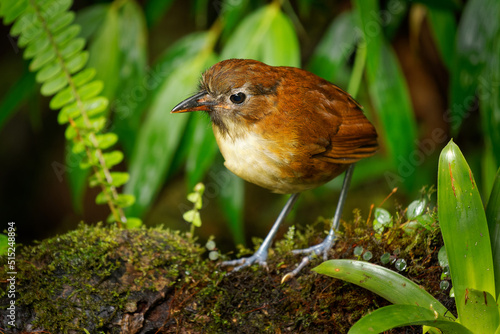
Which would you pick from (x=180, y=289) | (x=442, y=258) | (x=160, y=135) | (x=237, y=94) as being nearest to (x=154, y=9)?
(x=160, y=135)

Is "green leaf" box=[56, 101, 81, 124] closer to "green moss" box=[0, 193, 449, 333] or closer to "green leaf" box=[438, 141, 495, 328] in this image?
"green moss" box=[0, 193, 449, 333]

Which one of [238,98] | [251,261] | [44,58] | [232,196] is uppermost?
[44,58]

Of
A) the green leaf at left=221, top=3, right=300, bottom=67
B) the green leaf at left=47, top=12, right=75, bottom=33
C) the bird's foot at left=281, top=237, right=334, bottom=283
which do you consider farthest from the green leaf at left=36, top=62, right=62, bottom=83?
the bird's foot at left=281, top=237, right=334, bottom=283

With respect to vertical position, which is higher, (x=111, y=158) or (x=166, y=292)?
(x=111, y=158)

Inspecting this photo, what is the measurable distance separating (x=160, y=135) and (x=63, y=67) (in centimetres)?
82

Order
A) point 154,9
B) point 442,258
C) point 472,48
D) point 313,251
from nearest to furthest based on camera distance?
point 442,258 → point 313,251 → point 472,48 → point 154,9

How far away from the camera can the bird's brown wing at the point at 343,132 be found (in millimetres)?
1750

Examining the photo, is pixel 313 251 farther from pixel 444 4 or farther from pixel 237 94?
pixel 444 4

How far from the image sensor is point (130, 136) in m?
3.09

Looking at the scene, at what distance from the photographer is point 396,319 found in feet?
3.93

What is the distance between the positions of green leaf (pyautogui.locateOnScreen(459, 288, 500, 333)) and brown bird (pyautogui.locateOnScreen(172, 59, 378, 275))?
1.79 ft

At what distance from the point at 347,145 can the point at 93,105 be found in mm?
988

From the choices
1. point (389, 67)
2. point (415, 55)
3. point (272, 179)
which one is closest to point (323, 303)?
point (272, 179)

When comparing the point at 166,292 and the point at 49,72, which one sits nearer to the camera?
the point at 166,292
